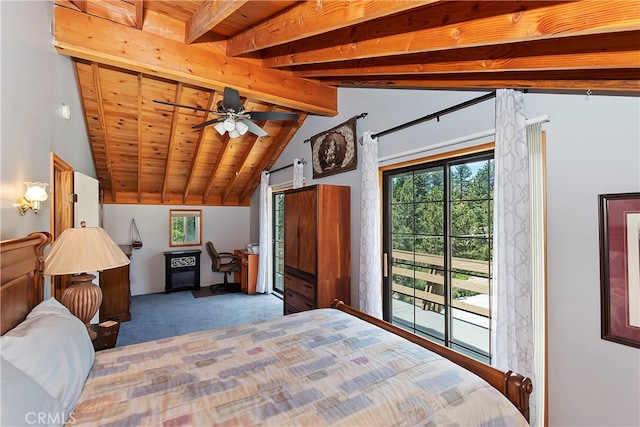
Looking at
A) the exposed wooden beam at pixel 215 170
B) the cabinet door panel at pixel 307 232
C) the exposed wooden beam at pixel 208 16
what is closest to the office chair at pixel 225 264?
the exposed wooden beam at pixel 215 170

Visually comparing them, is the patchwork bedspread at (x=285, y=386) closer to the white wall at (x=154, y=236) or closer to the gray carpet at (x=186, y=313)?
the gray carpet at (x=186, y=313)

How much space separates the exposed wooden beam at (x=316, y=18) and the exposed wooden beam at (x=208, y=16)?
377 millimetres

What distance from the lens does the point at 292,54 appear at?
9.58ft

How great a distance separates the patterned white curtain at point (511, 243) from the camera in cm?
197

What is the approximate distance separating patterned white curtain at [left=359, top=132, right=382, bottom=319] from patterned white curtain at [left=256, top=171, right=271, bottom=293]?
3.12 m

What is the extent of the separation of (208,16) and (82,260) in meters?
1.94

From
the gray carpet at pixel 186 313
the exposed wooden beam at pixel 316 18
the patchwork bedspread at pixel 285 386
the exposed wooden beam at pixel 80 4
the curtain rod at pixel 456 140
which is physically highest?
the exposed wooden beam at pixel 80 4

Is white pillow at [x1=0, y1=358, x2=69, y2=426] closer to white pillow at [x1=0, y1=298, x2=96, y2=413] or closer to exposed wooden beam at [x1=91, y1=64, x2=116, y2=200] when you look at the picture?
white pillow at [x1=0, y1=298, x2=96, y2=413]

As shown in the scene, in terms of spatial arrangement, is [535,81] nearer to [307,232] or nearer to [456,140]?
[456,140]

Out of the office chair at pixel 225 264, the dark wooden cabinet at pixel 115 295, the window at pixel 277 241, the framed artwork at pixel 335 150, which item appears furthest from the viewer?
the office chair at pixel 225 264

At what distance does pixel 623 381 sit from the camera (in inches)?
65.0

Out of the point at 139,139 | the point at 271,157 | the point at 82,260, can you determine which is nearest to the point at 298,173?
the point at 271,157

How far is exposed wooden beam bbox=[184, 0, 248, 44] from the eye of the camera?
1901 millimetres

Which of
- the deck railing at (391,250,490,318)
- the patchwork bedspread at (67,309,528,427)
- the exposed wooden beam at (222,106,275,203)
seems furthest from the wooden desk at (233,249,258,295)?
the patchwork bedspread at (67,309,528,427)
